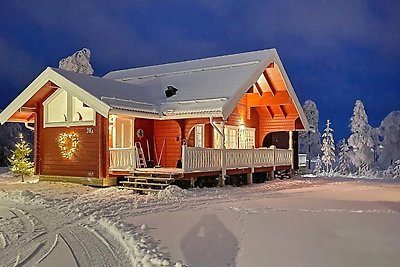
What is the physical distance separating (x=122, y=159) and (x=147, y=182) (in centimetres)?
171

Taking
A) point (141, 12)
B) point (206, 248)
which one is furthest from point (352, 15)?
point (206, 248)

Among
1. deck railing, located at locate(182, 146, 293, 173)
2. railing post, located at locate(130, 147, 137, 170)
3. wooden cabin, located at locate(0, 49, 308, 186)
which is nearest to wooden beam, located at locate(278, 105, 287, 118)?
wooden cabin, located at locate(0, 49, 308, 186)

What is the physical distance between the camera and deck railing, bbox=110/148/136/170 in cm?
1600

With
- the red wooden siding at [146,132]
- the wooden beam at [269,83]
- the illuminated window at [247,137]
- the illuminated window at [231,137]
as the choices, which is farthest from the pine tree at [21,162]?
the wooden beam at [269,83]

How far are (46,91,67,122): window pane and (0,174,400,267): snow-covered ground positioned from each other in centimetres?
505

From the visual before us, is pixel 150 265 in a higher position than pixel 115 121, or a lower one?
lower

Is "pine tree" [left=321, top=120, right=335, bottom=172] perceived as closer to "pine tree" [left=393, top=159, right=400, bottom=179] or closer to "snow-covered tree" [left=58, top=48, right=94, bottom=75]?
"pine tree" [left=393, top=159, right=400, bottom=179]

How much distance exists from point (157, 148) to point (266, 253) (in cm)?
1325

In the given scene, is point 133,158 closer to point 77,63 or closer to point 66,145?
Answer: point 66,145

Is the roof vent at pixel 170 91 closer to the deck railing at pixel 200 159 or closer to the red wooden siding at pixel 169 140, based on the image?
the red wooden siding at pixel 169 140

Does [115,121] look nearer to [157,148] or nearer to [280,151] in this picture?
[157,148]

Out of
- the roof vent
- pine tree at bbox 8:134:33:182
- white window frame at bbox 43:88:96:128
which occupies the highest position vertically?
the roof vent

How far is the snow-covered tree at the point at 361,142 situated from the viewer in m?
34.9

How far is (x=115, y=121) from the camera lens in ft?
57.6
